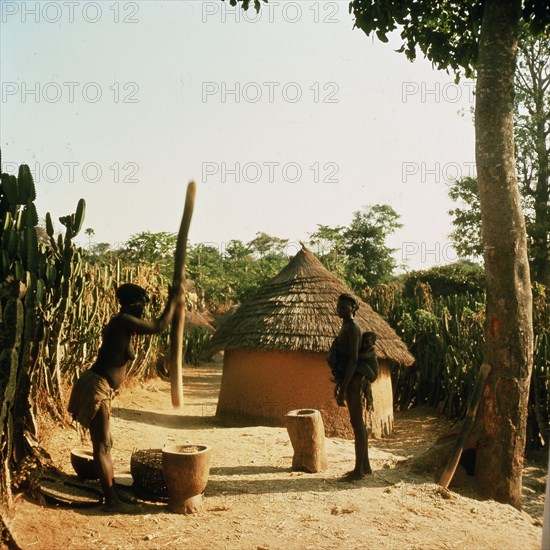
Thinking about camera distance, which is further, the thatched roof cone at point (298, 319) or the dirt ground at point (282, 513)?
the thatched roof cone at point (298, 319)

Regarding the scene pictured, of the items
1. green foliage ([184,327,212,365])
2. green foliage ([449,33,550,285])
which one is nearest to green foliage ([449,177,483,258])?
green foliage ([449,33,550,285])

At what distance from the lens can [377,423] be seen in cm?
934

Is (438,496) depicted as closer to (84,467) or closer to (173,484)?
(173,484)

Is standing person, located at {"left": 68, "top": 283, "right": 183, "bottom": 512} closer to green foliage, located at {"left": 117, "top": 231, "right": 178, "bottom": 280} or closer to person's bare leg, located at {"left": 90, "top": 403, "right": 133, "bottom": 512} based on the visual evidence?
person's bare leg, located at {"left": 90, "top": 403, "right": 133, "bottom": 512}

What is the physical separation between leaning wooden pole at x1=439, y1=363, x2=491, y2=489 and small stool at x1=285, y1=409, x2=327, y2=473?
51.6 inches

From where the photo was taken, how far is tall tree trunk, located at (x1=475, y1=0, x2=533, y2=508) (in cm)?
584

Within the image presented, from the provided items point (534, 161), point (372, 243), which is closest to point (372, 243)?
point (372, 243)

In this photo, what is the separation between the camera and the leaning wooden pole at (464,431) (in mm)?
5879

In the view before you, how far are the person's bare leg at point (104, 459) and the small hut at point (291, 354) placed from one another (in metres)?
4.33

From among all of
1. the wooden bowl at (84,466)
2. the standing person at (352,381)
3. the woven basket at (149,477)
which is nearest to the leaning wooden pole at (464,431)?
the standing person at (352,381)

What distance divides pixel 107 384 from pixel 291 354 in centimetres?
448

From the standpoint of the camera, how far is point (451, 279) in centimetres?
2483

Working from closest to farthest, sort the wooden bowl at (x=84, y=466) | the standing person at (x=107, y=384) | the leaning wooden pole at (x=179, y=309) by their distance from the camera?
the leaning wooden pole at (x=179, y=309) < the standing person at (x=107, y=384) < the wooden bowl at (x=84, y=466)

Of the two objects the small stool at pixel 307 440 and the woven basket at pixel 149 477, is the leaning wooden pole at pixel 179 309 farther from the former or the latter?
the small stool at pixel 307 440
